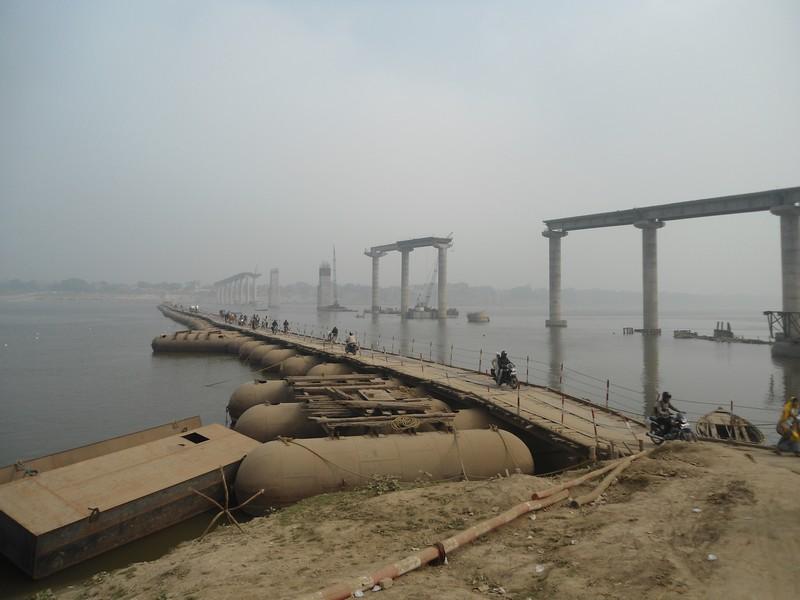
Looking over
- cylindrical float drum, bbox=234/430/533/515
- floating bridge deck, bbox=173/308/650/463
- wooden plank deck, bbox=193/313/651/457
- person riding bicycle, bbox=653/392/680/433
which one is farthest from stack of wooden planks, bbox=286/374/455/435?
person riding bicycle, bbox=653/392/680/433

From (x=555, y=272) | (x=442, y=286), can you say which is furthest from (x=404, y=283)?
(x=555, y=272)

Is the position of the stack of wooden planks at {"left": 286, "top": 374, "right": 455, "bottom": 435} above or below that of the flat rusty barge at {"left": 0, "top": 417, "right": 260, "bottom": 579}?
above

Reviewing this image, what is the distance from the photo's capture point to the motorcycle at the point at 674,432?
13.2 meters

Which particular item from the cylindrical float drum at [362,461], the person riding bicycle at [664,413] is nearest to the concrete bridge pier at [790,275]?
the person riding bicycle at [664,413]

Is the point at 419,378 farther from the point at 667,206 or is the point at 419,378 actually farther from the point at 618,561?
the point at 667,206

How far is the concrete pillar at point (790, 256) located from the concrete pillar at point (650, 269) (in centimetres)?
2259

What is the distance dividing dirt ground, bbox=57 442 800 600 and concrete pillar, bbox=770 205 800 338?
64.3 metres

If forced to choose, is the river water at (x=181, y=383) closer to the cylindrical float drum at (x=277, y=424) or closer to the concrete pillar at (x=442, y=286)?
the cylindrical float drum at (x=277, y=424)

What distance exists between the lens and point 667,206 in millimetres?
84938

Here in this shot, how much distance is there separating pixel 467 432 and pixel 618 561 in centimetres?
805

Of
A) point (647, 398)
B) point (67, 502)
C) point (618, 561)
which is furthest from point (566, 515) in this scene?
point (647, 398)

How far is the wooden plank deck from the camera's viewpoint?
13.7 meters

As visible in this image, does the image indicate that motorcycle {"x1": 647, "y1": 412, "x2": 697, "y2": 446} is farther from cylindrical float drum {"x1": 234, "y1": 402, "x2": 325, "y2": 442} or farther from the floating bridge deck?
cylindrical float drum {"x1": 234, "y1": 402, "x2": 325, "y2": 442}

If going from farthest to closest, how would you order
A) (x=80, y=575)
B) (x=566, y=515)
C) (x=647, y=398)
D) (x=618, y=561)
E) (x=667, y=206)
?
(x=667, y=206), (x=647, y=398), (x=80, y=575), (x=566, y=515), (x=618, y=561)
